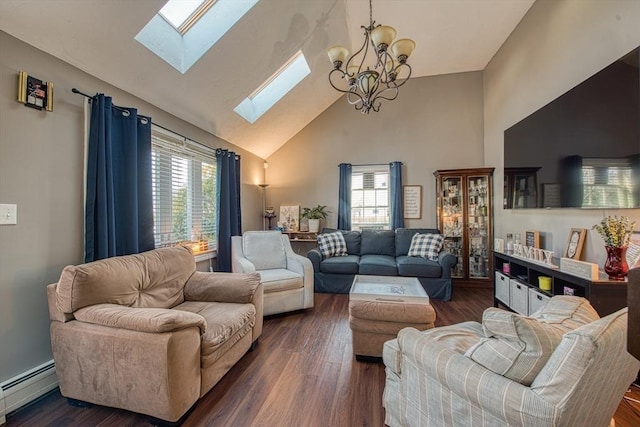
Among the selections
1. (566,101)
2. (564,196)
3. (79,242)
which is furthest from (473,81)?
(79,242)

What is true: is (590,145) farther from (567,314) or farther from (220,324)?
(220,324)

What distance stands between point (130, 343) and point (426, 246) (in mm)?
3746

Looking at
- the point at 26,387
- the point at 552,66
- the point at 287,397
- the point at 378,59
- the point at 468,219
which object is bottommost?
the point at 287,397

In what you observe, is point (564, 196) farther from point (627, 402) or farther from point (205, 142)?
point (205, 142)

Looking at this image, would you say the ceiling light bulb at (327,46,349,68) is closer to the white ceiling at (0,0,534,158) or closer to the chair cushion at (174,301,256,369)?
the white ceiling at (0,0,534,158)

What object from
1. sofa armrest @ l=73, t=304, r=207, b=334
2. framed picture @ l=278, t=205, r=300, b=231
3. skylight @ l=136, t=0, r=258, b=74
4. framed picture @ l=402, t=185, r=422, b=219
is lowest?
sofa armrest @ l=73, t=304, r=207, b=334

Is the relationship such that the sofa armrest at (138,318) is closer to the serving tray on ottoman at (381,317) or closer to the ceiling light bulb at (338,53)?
the serving tray on ottoman at (381,317)

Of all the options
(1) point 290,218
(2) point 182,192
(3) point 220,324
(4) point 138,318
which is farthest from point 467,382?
(1) point 290,218

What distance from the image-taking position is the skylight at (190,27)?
7.63 feet

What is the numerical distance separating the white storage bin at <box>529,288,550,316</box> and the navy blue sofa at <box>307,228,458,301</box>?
3.87ft

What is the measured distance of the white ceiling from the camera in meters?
1.83

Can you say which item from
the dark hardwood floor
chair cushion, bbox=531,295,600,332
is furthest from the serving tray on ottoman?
chair cushion, bbox=531,295,600,332

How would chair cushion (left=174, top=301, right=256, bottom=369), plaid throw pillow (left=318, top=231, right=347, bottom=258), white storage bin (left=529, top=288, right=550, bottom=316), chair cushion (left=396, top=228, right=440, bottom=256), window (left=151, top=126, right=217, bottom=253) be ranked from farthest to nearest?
chair cushion (left=396, top=228, right=440, bottom=256), plaid throw pillow (left=318, top=231, right=347, bottom=258), window (left=151, top=126, right=217, bottom=253), white storage bin (left=529, top=288, right=550, bottom=316), chair cushion (left=174, top=301, right=256, bottom=369)

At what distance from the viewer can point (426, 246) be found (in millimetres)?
4145
